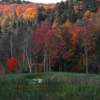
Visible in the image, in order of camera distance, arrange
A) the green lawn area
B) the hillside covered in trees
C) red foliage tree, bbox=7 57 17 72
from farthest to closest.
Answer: red foliage tree, bbox=7 57 17 72 < the hillside covered in trees < the green lawn area

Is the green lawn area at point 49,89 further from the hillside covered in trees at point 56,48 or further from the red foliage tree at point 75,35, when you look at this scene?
the red foliage tree at point 75,35

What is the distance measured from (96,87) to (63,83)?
10.1 ft

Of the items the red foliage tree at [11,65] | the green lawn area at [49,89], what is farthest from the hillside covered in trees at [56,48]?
the green lawn area at [49,89]

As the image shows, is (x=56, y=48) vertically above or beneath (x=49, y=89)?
beneath

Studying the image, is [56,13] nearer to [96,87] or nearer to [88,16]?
[88,16]

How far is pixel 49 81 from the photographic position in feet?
90.5

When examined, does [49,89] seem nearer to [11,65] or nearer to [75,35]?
[75,35]

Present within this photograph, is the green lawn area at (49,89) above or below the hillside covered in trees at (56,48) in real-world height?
above

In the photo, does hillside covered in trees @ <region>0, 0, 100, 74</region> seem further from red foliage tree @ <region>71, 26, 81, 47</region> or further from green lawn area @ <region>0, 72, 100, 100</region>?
Result: green lawn area @ <region>0, 72, 100, 100</region>

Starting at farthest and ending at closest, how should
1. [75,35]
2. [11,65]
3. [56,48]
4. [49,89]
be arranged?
[11,65], [75,35], [56,48], [49,89]

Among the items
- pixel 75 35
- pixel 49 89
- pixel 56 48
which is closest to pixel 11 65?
pixel 56 48

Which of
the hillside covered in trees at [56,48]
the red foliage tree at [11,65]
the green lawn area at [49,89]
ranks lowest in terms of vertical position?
the red foliage tree at [11,65]

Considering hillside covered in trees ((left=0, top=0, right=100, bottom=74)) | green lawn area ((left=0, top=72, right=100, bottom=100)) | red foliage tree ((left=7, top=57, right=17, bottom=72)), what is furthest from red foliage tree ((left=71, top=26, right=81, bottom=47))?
green lawn area ((left=0, top=72, right=100, bottom=100))

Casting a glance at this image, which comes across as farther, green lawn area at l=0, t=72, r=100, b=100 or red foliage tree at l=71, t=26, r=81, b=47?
red foliage tree at l=71, t=26, r=81, b=47
